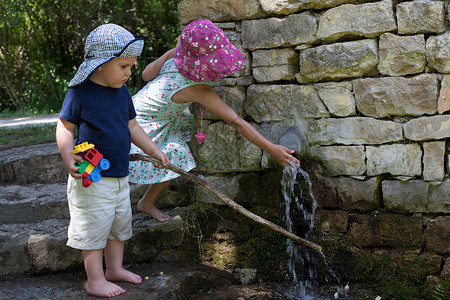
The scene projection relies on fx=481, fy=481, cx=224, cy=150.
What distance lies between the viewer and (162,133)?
3.19 meters

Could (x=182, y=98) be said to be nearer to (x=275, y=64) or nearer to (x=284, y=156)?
(x=275, y=64)

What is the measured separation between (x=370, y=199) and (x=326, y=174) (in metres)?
0.31

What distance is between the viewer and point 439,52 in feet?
8.91

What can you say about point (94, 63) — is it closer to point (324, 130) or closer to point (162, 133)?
point (162, 133)

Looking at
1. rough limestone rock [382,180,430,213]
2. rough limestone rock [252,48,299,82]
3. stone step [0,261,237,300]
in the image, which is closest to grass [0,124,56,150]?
stone step [0,261,237,300]

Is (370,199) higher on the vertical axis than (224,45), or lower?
lower

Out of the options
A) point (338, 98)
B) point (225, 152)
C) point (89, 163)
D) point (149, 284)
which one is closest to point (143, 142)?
point (89, 163)

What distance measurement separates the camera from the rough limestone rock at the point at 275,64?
10.00 feet

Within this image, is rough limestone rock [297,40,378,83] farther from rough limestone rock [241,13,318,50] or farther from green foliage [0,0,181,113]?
green foliage [0,0,181,113]

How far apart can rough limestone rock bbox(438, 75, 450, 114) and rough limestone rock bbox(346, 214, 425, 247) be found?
26.4 inches

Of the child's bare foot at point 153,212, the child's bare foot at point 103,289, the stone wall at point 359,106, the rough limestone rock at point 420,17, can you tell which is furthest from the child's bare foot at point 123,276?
the rough limestone rock at point 420,17

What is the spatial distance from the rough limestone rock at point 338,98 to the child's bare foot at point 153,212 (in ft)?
4.22

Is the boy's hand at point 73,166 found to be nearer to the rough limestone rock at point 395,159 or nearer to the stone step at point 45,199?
the stone step at point 45,199

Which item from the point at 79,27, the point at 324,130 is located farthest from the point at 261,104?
→ the point at 79,27
